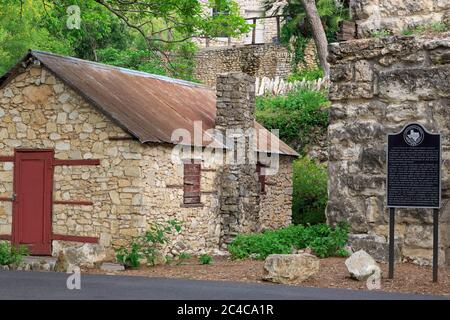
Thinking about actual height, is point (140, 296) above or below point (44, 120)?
below

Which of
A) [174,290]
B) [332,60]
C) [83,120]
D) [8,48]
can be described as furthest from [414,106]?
[8,48]

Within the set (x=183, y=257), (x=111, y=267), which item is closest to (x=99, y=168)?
(x=183, y=257)

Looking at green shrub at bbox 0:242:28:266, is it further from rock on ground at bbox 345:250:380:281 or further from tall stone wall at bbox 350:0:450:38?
tall stone wall at bbox 350:0:450:38

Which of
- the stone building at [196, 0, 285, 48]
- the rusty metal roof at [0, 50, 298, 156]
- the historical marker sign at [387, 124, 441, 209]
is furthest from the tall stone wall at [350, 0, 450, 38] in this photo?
the stone building at [196, 0, 285, 48]

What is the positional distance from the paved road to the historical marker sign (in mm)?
1600

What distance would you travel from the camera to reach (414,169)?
11039mm

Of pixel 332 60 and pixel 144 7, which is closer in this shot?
pixel 332 60

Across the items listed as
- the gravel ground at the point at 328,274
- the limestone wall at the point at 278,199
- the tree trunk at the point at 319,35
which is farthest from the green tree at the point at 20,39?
the gravel ground at the point at 328,274

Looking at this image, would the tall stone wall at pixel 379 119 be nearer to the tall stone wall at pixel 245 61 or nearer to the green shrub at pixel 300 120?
the green shrub at pixel 300 120

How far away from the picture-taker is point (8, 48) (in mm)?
33406

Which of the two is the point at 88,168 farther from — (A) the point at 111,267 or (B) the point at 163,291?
(B) the point at 163,291

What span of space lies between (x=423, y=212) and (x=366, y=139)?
1.50 metres

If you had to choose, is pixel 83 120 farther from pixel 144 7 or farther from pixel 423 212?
pixel 423 212

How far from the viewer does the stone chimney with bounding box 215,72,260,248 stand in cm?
1836
